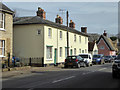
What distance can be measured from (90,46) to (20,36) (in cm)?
2922

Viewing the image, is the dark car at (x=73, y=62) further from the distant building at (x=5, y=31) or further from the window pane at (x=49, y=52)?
the distant building at (x=5, y=31)

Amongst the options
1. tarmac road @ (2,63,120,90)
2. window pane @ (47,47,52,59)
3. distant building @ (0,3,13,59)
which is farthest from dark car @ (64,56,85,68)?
tarmac road @ (2,63,120,90)

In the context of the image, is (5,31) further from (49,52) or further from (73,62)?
(73,62)

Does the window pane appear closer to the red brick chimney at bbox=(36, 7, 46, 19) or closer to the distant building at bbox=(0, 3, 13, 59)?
the red brick chimney at bbox=(36, 7, 46, 19)

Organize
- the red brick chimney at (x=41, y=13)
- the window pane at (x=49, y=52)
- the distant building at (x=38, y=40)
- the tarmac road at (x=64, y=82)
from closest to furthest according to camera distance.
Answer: the tarmac road at (x=64, y=82), the distant building at (x=38, y=40), the window pane at (x=49, y=52), the red brick chimney at (x=41, y=13)

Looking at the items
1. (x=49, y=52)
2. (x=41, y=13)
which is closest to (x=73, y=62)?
(x=49, y=52)

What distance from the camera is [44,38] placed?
30.1 metres

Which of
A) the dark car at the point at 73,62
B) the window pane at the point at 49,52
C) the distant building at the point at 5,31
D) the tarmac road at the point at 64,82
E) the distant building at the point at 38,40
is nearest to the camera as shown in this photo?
the tarmac road at the point at 64,82

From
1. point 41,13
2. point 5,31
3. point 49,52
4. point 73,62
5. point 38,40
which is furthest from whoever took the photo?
point 41,13

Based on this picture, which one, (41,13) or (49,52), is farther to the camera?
(41,13)

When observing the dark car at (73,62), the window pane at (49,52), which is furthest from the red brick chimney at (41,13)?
the dark car at (73,62)

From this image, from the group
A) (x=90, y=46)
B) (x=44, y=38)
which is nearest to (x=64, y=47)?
(x=44, y=38)

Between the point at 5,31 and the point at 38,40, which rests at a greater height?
the point at 5,31

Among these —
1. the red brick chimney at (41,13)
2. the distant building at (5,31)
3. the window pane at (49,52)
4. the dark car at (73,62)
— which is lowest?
the dark car at (73,62)
